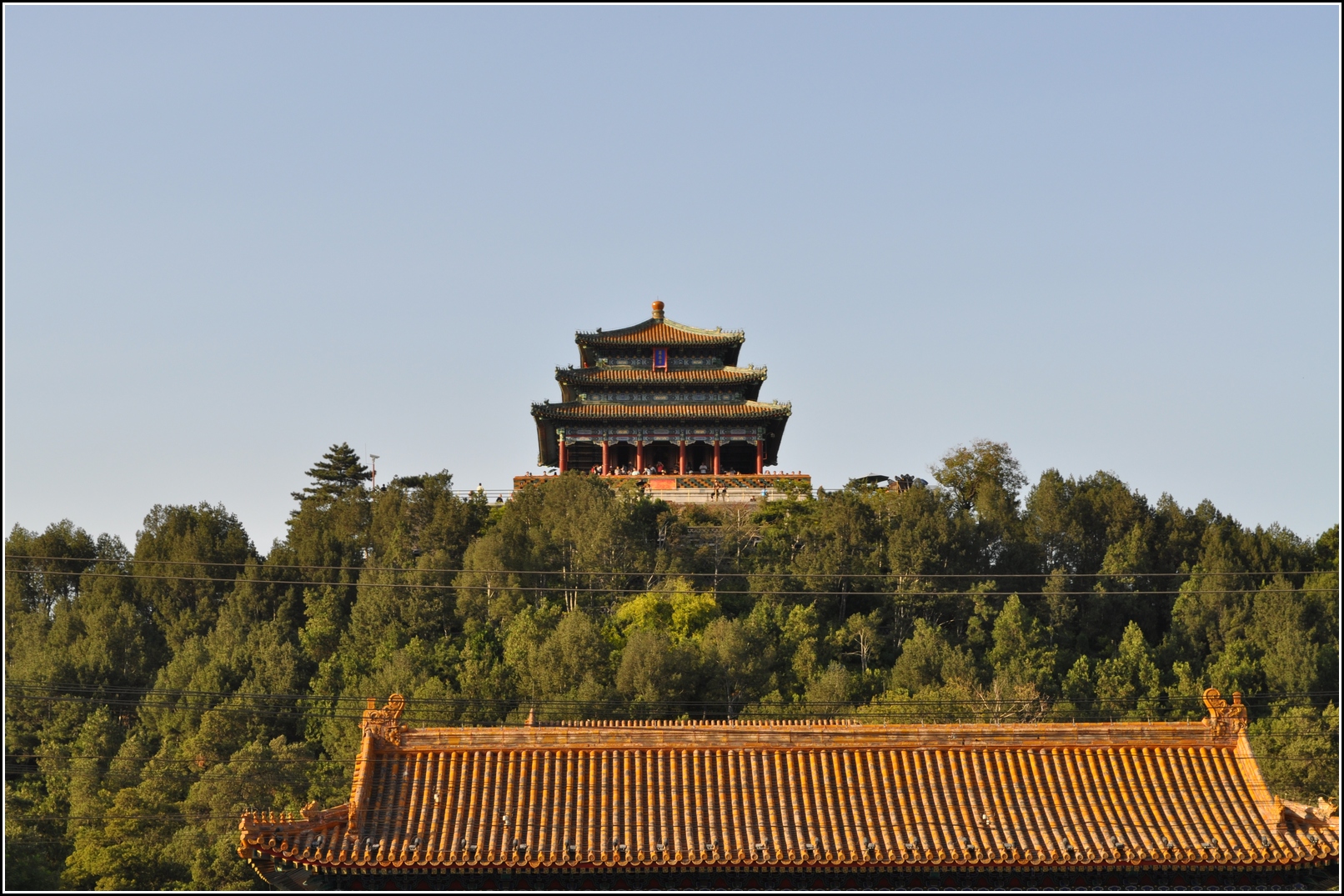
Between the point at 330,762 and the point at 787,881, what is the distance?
26257mm

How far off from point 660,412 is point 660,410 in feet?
0.49

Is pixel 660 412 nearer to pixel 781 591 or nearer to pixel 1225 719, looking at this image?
pixel 781 591

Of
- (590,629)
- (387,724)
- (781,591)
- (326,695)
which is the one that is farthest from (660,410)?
(387,724)

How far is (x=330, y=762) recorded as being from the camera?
149 ft

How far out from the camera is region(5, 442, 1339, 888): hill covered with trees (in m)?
46.4

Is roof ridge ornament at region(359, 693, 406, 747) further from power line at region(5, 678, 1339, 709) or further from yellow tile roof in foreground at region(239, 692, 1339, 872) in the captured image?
power line at region(5, 678, 1339, 709)

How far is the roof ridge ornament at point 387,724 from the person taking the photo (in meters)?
23.8

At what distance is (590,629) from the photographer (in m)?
50.9

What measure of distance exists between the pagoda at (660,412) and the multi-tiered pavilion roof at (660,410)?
4cm

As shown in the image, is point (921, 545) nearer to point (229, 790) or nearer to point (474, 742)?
point (229, 790)

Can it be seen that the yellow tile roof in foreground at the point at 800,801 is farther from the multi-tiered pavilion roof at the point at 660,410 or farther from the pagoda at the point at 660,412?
the multi-tiered pavilion roof at the point at 660,410

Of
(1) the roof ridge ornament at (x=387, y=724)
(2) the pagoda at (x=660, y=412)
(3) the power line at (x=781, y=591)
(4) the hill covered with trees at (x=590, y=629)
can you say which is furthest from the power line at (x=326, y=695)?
(1) the roof ridge ornament at (x=387, y=724)

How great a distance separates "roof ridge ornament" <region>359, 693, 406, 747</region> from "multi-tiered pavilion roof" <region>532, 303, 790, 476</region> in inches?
1859

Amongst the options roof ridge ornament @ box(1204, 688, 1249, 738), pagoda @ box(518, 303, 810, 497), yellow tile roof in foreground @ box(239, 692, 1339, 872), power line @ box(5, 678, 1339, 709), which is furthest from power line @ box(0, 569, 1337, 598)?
yellow tile roof in foreground @ box(239, 692, 1339, 872)
